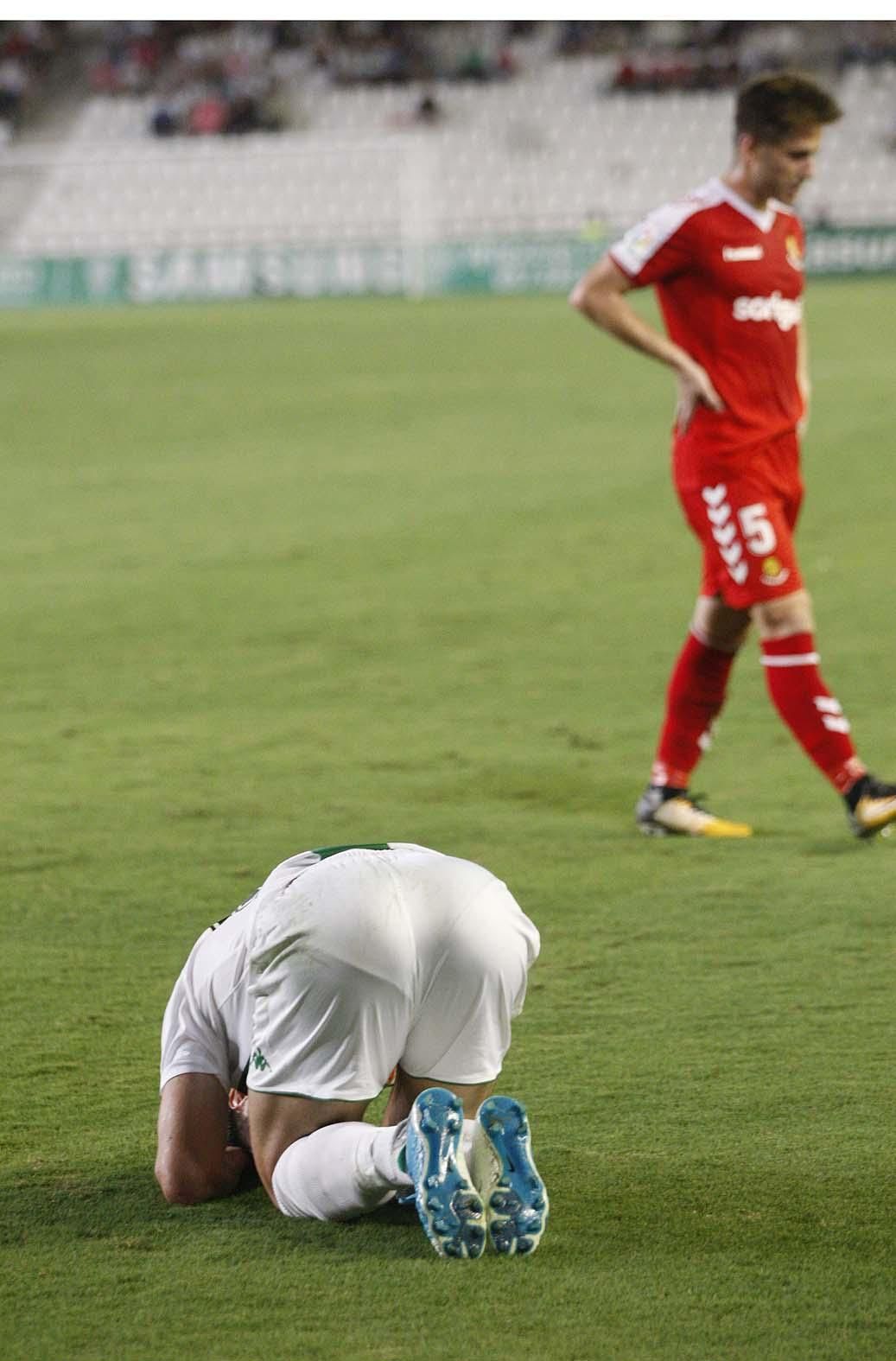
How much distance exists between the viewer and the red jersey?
5422 millimetres

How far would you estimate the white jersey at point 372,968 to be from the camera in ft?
9.57

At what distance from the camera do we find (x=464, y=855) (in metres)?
5.41

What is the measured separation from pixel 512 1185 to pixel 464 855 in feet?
8.50

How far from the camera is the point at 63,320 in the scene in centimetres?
2898

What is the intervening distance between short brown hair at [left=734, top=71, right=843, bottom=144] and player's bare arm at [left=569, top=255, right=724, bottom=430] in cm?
52

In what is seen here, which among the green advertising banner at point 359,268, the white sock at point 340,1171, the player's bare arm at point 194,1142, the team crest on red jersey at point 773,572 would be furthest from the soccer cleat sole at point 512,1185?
the green advertising banner at point 359,268

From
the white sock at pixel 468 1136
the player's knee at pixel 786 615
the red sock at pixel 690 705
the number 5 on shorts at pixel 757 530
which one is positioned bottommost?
the red sock at pixel 690 705

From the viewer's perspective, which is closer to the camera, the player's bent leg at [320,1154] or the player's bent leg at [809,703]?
the player's bent leg at [320,1154]

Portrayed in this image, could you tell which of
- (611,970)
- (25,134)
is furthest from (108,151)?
(611,970)

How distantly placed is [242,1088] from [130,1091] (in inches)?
20.5

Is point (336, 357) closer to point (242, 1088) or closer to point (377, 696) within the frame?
point (377, 696)

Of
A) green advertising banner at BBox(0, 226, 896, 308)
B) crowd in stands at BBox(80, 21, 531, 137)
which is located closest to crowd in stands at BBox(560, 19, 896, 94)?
crowd in stands at BBox(80, 21, 531, 137)

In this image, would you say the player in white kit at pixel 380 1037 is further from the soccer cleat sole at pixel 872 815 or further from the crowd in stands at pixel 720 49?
the crowd in stands at pixel 720 49

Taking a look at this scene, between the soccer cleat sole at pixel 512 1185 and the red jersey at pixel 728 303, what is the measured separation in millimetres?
2966
